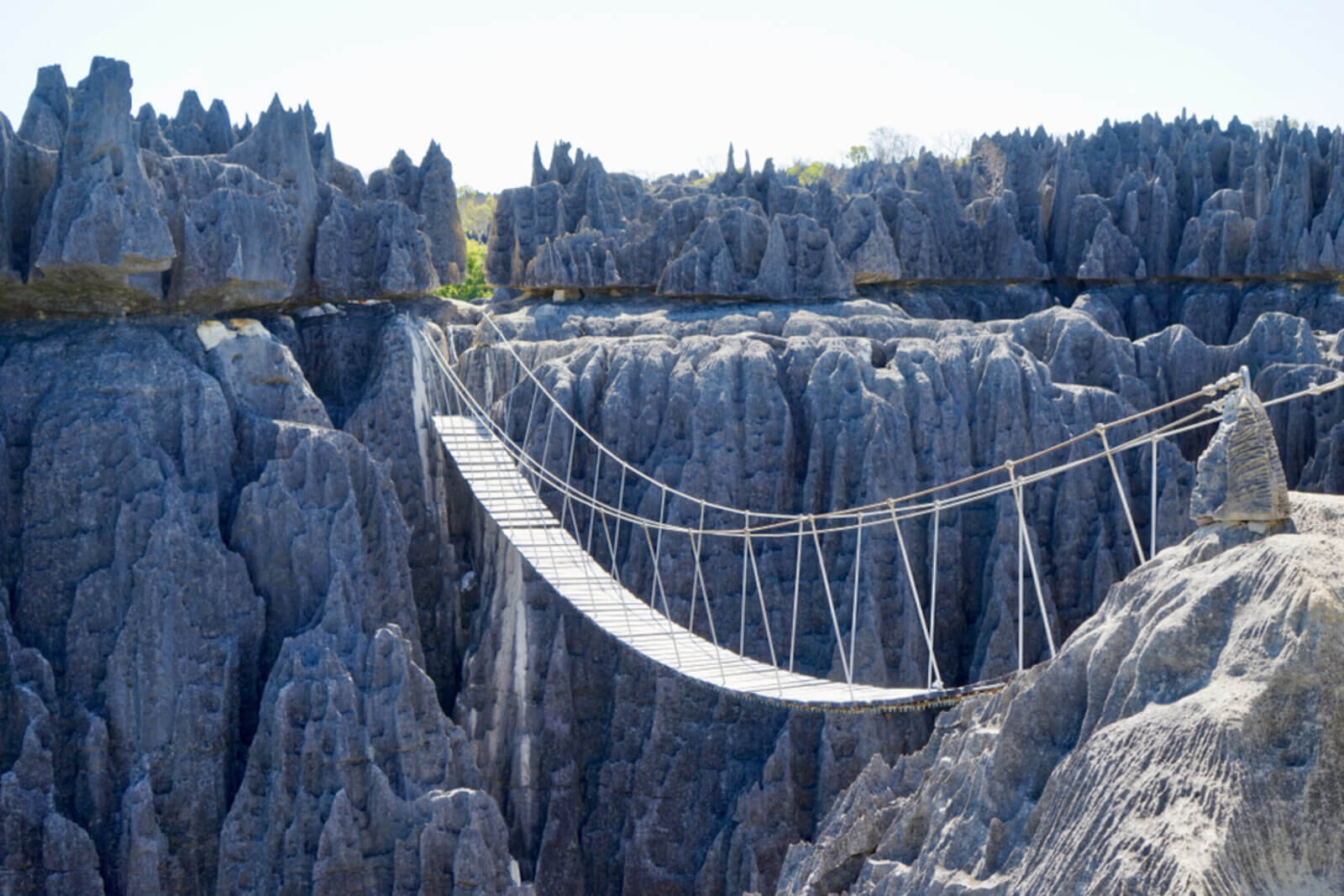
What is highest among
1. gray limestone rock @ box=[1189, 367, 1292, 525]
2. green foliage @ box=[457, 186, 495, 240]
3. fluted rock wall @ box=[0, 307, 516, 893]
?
green foliage @ box=[457, 186, 495, 240]

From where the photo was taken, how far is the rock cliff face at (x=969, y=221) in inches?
1049

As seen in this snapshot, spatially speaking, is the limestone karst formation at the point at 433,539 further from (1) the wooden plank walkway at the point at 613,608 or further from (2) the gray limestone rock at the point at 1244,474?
(1) the wooden plank walkway at the point at 613,608

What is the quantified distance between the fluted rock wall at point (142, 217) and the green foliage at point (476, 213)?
129 ft

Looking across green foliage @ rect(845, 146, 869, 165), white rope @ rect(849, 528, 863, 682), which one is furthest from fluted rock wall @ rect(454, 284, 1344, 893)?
green foliage @ rect(845, 146, 869, 165)

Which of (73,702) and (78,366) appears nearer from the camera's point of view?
(73,702)

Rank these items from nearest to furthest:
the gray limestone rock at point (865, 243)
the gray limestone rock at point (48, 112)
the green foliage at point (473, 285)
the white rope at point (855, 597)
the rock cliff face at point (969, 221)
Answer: the white rope at point (855, 597)
the gray limestone rock at point (48, 112)
the rock cliff face at point (969, 221)
the gray limestone rock at point (865, 243)
the green foliage at point (473, 285)

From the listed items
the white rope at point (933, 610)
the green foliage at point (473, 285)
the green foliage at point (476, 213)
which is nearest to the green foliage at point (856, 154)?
the green foliage at point (476, 213)

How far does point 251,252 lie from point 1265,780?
14767 mm

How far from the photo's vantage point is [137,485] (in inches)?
630

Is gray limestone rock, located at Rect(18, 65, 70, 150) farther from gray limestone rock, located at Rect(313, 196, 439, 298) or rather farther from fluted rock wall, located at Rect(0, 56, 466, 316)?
gray limestone rock, located at Rect(313, 196, 439, 298)

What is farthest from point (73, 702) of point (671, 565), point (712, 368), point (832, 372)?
point (832, 372)

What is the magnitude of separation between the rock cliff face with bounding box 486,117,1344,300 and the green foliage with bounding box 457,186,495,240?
94.8 feet

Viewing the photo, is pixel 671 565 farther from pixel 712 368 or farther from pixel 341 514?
pixel 341 514

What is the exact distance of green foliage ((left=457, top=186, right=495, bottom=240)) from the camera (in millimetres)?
64625
